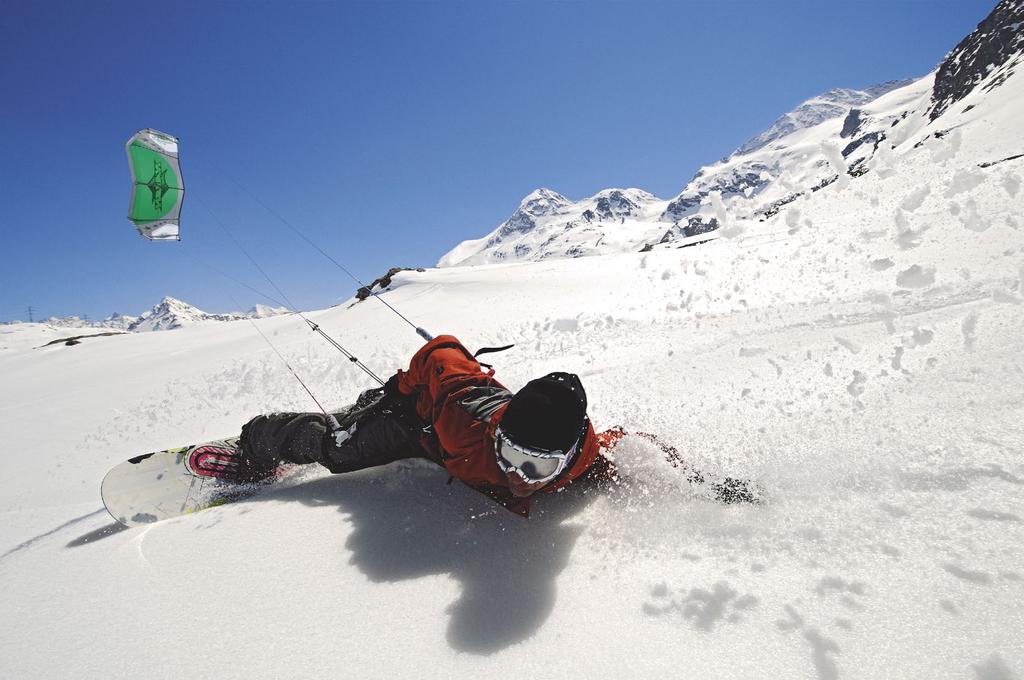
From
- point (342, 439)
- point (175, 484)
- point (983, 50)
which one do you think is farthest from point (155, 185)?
point (983, 50)

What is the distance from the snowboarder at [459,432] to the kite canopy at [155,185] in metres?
8.72

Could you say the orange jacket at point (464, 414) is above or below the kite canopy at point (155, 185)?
below

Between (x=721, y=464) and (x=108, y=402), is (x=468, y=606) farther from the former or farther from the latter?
(x=108, y=402)

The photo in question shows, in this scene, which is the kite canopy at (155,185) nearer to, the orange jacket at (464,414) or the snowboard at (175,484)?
the snowboard at (175,484)

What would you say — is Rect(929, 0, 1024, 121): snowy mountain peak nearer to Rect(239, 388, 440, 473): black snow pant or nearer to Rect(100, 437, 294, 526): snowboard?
Rect(239, 388, 440, 473): black snow pant

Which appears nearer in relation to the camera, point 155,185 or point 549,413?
point 549,413

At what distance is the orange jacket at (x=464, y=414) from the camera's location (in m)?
2.17

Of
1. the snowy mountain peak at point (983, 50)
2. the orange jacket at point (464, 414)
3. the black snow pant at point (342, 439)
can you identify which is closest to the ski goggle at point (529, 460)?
the orange jacket at point (464, 414)

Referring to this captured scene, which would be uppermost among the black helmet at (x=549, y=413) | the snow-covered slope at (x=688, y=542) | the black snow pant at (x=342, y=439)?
the black helmet at (x=549, y=413)

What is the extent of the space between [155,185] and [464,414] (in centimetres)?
1120

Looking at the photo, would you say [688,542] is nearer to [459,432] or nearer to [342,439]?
[459,432]

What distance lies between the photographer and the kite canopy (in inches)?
372

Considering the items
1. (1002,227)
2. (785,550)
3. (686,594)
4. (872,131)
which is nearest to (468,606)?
(686,594)

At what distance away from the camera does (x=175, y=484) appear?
11.1 feet
